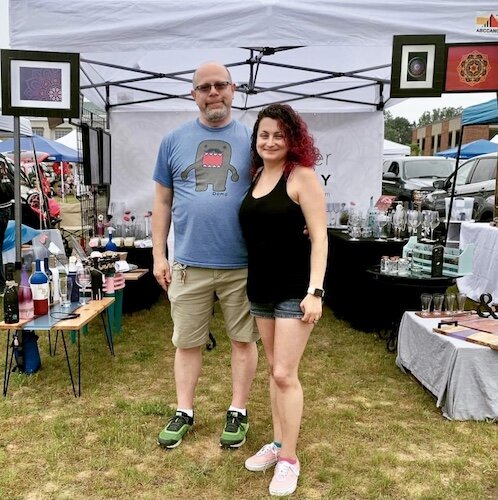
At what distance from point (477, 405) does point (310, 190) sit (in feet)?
5.71

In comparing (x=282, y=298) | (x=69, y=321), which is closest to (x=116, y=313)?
(x=69, y=321)

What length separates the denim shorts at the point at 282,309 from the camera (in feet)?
7.00

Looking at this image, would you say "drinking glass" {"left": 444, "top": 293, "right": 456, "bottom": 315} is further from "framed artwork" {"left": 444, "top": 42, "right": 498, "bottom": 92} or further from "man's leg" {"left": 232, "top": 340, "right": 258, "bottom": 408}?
"man's leg" {"left": 232, "top": 340, "right": 258, "bottom": 408}

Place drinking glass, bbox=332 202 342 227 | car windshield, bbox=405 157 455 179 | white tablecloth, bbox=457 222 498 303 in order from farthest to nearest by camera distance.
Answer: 1. car windshield, bbox=405 157 455 179
2. drinking glass, bbox=332 202 342 227
3. white tablecloth, bbox=457 222 498 303

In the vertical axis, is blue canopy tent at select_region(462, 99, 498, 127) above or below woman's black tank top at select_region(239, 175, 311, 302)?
above

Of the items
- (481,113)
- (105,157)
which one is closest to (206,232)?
(105,157)

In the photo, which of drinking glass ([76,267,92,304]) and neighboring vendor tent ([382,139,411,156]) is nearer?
drinking glass ([76,267,92,304])

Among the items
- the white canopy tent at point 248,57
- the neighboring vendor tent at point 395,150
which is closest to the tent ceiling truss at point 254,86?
the white canopy tent at point 248,57

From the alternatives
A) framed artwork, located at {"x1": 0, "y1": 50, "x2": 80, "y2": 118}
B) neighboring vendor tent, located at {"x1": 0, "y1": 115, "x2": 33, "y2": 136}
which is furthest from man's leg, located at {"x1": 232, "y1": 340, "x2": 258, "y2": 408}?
neighboring vendor tent, located at {"x1": 0, "y1": 115, "x2": 33, "y2": 136}

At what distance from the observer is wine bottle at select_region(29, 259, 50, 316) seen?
10.8ft

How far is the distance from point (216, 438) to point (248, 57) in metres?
4.33

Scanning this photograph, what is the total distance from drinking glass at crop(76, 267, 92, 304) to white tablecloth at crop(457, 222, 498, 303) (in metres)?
3.66

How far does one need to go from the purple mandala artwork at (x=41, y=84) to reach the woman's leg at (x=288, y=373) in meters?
2.22

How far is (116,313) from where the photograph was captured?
181 inches
